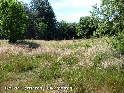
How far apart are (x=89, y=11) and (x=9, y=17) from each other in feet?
61.4

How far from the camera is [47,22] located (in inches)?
2608

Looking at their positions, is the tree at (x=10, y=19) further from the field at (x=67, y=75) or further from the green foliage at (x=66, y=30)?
the green foliage at (x=66, y=30)

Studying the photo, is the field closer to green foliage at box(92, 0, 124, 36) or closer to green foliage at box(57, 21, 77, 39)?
green foliage at box(92, 0, 124, 36)

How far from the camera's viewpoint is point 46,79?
35.2 ft

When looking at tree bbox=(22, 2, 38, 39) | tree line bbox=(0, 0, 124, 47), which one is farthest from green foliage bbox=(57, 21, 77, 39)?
tree bbox=(22, 2, 38, 39)

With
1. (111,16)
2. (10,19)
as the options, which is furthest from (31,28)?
(111,16)

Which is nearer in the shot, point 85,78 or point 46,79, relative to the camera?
point 85,78

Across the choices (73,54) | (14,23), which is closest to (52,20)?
(14,23)

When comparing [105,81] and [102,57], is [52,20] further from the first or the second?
[105,81]

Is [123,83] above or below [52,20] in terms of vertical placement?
below

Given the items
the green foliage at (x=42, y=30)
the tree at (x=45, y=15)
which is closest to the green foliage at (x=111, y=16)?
the green foliage at (x=42, y=30)

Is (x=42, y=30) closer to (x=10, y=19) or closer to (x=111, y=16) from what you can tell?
(x=10, y=19)

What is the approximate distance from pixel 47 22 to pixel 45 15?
2981 mm

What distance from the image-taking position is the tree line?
15273 mm
